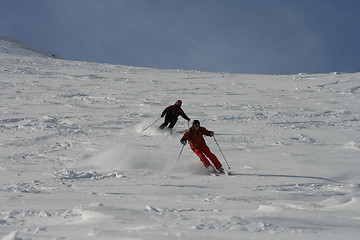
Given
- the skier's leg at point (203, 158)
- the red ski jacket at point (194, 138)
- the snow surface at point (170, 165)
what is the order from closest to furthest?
the snow surface at point (170, 165)
the skier's leg at point (203, 158)
the red ski jacket at point (194, 138)

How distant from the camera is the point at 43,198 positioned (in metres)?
5.43

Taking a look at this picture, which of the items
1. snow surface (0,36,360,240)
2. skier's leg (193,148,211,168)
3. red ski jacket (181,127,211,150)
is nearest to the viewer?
snow surface (0,36,360,240)

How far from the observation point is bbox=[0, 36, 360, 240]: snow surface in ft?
13.4

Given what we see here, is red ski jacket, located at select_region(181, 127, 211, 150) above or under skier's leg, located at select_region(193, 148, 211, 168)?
above

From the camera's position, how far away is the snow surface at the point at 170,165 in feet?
13.4

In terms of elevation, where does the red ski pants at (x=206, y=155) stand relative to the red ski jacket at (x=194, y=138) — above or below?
below

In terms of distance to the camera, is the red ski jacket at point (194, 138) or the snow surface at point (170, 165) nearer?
the snow surface at point (170, 165)

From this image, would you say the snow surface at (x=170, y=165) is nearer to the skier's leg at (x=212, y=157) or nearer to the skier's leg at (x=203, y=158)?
the skier's leg at (x=203, y=158)

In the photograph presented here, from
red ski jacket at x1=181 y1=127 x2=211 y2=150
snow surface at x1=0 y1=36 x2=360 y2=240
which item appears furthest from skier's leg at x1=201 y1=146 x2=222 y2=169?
snow surface at x1=0 y1=36 x2=360 y2=240

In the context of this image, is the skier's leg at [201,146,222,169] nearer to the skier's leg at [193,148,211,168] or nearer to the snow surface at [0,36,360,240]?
the skier's leg at [193,148,211,168]

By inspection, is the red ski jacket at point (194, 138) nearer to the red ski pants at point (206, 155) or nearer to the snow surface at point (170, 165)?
the red ski pants at point (206, 155)

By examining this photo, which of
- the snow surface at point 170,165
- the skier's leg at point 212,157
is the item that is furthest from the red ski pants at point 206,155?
the snow surface at point 170,165

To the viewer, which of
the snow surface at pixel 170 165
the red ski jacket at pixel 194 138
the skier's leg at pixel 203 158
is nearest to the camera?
the snow surface at pixel 170 165

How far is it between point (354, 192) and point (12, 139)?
8.94 m
